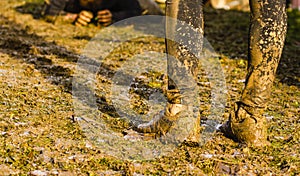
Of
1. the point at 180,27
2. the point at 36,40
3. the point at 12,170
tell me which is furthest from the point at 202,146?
the point at 36,40

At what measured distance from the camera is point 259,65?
2975 millimetres

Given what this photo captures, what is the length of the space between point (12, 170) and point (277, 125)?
1709mm

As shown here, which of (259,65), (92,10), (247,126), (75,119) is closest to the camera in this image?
(259,65)

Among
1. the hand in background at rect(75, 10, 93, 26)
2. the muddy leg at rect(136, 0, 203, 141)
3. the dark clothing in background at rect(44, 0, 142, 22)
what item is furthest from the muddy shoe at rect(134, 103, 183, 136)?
the dark clothing in background at rect(44, 0, 142, 22)

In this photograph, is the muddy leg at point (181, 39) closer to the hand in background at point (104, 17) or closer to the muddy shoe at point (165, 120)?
the muddy shoe at point (165, 120)

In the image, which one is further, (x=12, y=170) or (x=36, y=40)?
(x=36, y=40)

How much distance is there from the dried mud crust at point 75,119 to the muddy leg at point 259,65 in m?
0.12

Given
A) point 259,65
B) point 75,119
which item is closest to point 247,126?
point 259,65

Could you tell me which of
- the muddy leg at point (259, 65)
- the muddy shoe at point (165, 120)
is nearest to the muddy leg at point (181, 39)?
the muddy shoe at point (165, 120)

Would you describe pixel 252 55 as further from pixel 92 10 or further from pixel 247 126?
pixel 92 10

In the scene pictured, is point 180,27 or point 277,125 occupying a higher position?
point 180,27

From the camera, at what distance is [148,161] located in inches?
115

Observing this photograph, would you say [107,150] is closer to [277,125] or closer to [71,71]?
[277,125]

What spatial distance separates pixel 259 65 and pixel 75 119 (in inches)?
46.0
